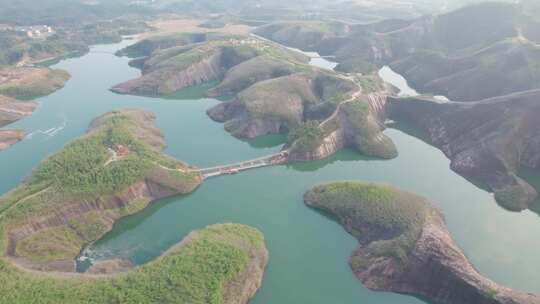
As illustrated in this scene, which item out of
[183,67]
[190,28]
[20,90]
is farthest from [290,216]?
[190,28]

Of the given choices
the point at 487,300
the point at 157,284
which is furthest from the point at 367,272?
the point at 157,284

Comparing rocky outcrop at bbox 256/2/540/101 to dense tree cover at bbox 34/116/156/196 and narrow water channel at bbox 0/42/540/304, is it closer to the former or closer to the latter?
narrow water channel at bbox 0/42/540/304

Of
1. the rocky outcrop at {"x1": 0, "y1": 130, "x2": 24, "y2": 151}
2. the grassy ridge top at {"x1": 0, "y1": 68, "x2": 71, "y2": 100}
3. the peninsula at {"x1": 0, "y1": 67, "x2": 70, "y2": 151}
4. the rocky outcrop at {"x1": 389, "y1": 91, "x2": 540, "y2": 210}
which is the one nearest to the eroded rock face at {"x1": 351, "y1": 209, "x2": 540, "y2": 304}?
the rocky outcrop at {"x1": 389, "y1": 91, "x2": 540, "y2": 210}

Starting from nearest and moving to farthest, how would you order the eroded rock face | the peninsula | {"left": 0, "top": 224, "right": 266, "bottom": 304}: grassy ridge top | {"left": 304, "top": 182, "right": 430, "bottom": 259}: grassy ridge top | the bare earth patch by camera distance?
{"left": 0, "top": 224, "right": 266, "bottom": 304}: grassy ridge top → the eroded rock face → {"left": 304, "top": 182, "right": 430, "bottom": 259}: grassy ridge top → the peninsula → the bare earth patch

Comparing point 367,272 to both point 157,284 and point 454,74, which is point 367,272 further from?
point 454,74

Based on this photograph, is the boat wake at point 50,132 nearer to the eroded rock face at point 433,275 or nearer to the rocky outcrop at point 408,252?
the rocky outcrop at point 408,252
